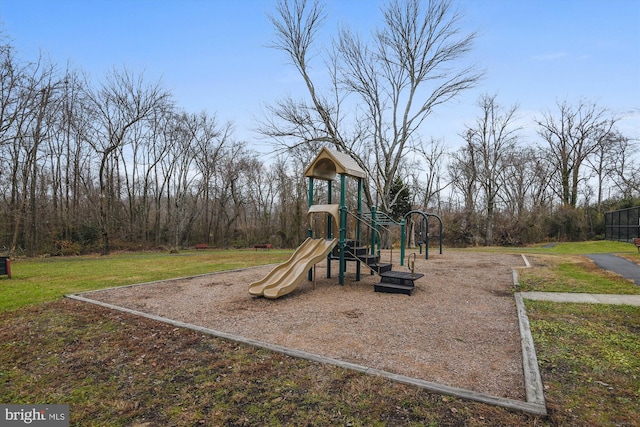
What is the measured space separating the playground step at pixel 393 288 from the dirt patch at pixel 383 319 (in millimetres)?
159

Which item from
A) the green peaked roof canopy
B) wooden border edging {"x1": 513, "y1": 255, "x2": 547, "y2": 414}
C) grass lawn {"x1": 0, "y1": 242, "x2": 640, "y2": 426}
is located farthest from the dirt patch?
the green peaked roof canopy

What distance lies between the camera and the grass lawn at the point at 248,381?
94.2 inches

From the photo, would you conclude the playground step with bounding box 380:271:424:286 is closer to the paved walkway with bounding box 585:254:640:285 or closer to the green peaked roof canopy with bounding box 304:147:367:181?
the green peaked roof canopy with bounding box 304:147:367:181

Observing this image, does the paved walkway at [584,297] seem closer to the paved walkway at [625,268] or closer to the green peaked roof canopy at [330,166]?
the paved walkway at [625,268]

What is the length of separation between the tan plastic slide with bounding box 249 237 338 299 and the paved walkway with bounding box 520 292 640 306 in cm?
393

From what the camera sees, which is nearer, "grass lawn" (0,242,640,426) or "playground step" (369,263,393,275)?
"grass lawn" (0,242,640,426)

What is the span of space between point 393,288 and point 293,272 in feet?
6.58

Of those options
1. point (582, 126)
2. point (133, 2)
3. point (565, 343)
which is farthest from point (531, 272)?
point (582, 126)

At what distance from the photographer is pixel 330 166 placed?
25.8 feet

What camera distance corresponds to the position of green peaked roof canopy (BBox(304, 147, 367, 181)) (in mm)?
7223

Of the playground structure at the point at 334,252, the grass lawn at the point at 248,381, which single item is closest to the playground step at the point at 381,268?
the playground structure at the point at 334,252

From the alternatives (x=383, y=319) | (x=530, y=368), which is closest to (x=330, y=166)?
(x=383, y=319)

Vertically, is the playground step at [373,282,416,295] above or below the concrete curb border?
above

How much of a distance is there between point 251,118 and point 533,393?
51.4 feet
